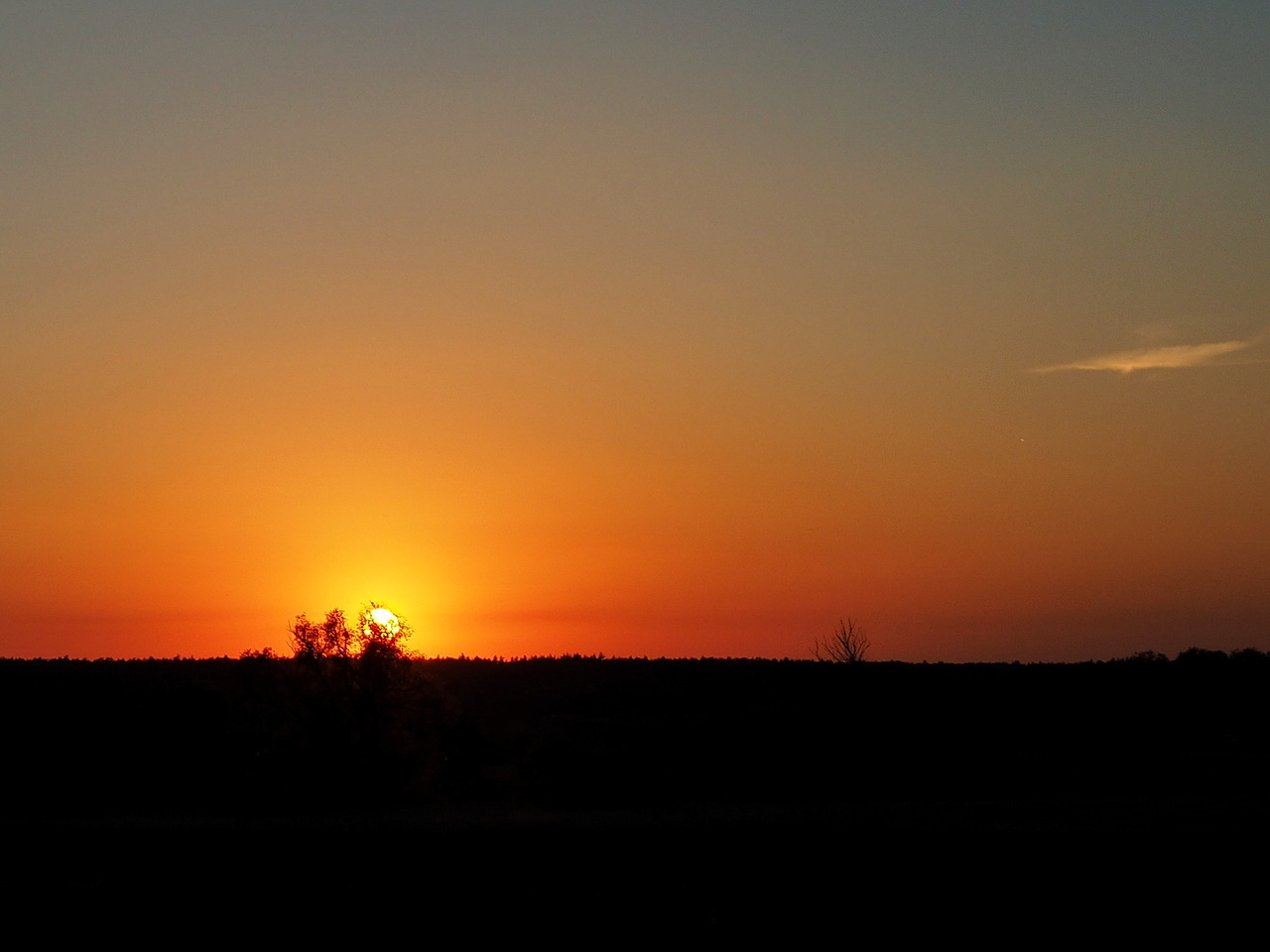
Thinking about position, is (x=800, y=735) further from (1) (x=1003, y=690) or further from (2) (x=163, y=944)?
(2) (x=163, y=944)

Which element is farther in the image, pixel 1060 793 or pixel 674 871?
pixel 1060 793

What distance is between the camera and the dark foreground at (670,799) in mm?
19734

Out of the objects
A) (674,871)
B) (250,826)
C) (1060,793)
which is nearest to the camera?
(674,871)

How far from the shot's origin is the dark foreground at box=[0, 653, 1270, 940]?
19734mm

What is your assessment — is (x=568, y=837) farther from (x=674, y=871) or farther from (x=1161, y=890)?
(x=1161, y=890)

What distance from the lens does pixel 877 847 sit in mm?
21734

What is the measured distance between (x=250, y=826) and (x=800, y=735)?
16001 millimetres

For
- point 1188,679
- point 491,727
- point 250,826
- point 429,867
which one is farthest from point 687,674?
point 429,867

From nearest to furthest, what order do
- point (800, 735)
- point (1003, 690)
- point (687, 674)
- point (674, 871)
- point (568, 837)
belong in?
point (674, 871)
point (568, 837)
point (800, 735)
point (1003, 690)
point (687, 674)

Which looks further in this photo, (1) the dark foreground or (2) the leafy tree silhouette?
(2) the leafy tree silhouette

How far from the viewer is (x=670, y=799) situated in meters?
30.8

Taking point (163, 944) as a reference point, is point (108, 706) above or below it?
above

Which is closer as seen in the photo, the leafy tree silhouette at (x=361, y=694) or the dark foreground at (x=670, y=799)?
the dark foreground at (x=670, y=799)

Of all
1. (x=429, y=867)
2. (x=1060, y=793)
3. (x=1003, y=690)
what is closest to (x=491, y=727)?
(x=1003, y=690)
